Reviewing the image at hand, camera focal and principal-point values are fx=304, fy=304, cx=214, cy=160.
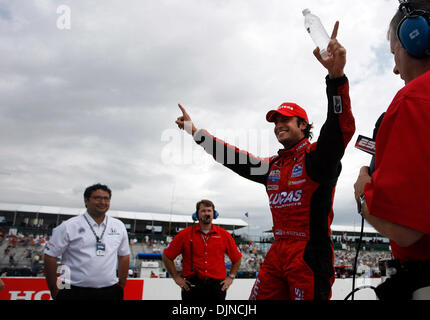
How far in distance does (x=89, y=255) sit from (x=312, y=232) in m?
3.01

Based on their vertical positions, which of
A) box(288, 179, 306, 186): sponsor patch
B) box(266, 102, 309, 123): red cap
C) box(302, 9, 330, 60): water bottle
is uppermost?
box(302, 9, 330, 60): water bottle

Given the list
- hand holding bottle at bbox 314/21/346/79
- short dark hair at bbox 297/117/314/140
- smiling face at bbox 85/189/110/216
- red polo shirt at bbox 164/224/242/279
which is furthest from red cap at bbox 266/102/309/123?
red polo shirt at bbox 164/224/242/279

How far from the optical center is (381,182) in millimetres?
941

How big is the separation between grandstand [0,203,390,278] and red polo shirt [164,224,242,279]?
524cm

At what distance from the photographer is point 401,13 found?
54.2 inches

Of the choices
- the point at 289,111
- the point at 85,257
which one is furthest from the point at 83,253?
the point at 289,111

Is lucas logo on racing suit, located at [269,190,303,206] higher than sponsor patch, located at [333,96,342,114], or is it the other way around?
sponsor patch, located at [333,96,342,114]

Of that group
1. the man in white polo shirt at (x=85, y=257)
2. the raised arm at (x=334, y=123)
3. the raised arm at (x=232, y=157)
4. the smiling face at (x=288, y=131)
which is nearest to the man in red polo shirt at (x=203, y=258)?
the man in white polo shirt at (x=85, y=257)

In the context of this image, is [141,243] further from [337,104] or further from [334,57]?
[334,57]

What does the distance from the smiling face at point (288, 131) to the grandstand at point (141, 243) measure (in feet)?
28.3

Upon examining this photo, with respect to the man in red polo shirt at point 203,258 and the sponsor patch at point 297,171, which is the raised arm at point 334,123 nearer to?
the sponsor patch at point 297,171

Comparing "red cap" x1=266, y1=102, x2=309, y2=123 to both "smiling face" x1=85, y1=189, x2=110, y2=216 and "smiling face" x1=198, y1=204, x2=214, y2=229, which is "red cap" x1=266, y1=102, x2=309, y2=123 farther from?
"smiling face" x1=198, y1=204, x2=214, y2=229

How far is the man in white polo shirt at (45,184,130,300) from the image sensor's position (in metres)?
3.89
